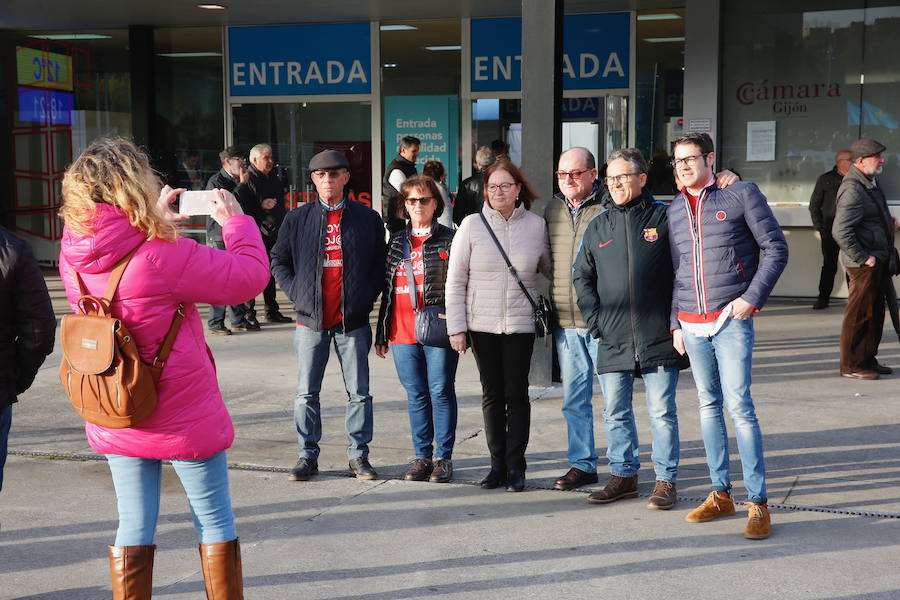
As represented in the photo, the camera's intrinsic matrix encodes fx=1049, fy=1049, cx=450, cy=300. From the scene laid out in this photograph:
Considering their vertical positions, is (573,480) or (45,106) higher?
(45,106)

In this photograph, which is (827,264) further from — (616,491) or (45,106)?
(45,106)

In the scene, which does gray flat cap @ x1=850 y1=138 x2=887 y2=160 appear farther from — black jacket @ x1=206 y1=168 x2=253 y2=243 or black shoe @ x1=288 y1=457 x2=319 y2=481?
black jacket @ x1=206 y1=168 x2=253 y2=243

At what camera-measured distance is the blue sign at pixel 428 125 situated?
15.0m

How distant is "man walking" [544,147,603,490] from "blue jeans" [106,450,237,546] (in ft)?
8.50

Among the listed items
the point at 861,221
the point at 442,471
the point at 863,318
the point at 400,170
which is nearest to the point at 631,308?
the point at 442,471

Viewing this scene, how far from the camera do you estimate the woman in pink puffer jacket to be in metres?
3.22

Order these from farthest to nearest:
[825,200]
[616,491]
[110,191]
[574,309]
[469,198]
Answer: [825,200], [469,198], [574,309], [616,491], [110,191]

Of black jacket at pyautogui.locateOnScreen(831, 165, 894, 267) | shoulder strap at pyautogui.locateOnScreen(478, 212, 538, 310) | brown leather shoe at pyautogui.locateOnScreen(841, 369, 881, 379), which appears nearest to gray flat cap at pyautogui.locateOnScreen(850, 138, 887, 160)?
black jacket at pyautogui.locateOnScreen(831, 165, 894, 267)

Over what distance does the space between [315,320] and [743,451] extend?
2360 millimetres

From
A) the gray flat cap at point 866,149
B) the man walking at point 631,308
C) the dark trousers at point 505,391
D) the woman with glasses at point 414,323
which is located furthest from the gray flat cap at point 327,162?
the gray flat cap at point 866,149

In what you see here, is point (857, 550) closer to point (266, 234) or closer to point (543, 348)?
point (543, 348)

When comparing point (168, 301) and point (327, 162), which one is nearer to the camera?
point (168, 301)

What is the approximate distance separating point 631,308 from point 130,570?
2.82 m

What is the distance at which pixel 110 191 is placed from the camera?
3.22 metres
